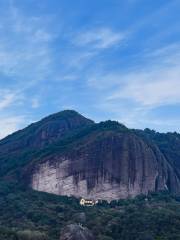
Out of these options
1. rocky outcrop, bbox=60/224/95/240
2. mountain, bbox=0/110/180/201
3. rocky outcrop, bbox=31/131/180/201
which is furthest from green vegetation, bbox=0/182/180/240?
mountain, bbox=0/110/180/201

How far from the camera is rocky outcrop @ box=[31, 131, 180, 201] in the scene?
102 meters

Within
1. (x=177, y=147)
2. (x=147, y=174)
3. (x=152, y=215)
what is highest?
(x=177, y=147)

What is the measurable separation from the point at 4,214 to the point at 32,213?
539 centimetres

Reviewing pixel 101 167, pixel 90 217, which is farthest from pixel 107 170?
pixel 90 217

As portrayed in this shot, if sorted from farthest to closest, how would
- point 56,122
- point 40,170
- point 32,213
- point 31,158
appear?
point 56,122
point 31,158
point 40,170
point 32,213

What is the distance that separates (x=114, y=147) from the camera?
356ft

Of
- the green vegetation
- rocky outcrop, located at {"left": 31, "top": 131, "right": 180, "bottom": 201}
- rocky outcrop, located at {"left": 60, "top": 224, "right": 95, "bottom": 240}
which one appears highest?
rocky outcrop, located at {"left": 31, "top": 131, "right": 180, "bottom": 201}

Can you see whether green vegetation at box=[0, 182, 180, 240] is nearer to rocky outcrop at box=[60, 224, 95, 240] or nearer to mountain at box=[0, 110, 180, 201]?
rocky outcrop at box=[60, 224, 95, 240]

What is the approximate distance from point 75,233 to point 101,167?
38.1 m

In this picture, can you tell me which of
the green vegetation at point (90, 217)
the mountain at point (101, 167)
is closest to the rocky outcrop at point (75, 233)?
the green vegetation at point (90, 217)

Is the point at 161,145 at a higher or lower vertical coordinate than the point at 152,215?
higher

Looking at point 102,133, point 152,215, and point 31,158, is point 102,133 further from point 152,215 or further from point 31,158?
point 152,215

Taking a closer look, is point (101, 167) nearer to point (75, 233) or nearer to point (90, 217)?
point (90, 217)

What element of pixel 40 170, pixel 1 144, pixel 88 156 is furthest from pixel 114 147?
pixel 1 144
